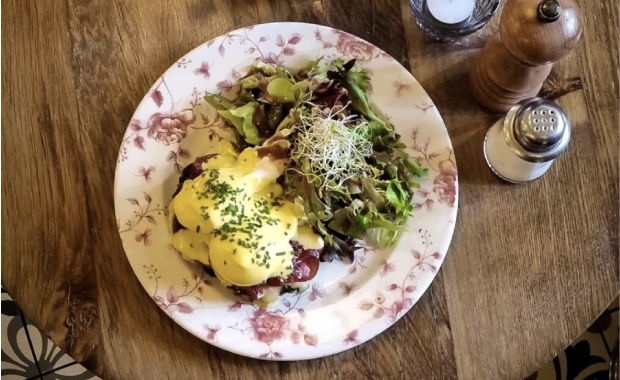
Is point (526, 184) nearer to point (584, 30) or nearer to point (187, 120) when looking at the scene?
point (584, 30)

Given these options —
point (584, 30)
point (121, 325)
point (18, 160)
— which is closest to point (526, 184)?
point (584, 30)

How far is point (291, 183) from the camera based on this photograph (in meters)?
1.17

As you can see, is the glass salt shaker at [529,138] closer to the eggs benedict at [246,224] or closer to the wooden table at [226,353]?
the wooden table at [226,353]

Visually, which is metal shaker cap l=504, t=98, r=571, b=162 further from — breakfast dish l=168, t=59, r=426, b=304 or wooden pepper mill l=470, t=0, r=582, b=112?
breakfast dish l=168, t=59, r=426, b=304

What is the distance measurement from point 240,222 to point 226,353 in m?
0.26

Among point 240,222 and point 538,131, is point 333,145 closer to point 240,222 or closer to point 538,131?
point 240,222

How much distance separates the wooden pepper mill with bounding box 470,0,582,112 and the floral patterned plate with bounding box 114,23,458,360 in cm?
12

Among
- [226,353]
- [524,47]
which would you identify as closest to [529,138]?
[524,47]

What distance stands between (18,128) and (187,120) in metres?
0.32

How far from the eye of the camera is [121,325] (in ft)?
3.90

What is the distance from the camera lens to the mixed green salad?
1155mm

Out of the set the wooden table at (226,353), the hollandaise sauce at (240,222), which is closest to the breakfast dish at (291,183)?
the hollandaise sauce at (240,222)

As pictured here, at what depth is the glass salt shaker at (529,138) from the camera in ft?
3.75

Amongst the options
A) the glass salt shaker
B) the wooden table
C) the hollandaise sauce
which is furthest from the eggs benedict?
the glass salt shaker
